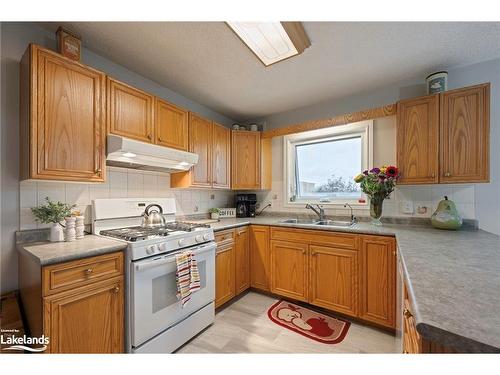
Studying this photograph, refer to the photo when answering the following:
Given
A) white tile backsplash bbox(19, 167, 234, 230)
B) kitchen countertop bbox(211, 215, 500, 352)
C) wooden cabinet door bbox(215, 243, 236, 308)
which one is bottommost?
wooden cabinet door bbox(215, 243, 236, 308)

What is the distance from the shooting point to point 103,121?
1615 millimetres

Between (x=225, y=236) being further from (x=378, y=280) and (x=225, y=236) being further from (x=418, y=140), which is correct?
(x=418, y=140)

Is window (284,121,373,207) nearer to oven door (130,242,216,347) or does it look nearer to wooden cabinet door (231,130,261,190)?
wooden cabinet door (231,130,261,190)

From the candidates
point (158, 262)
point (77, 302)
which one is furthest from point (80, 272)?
point (158, 262)

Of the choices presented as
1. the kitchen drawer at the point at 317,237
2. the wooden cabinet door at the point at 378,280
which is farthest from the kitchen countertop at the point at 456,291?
the kitchen drawer at the point at 317,237

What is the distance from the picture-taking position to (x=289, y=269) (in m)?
2.34

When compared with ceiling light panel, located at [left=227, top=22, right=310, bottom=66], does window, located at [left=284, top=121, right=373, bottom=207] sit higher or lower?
lower

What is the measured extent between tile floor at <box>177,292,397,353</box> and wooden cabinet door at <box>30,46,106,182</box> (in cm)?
157

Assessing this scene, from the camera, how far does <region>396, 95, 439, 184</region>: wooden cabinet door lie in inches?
75.0

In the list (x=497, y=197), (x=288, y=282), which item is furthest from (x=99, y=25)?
(x=497, y=197)

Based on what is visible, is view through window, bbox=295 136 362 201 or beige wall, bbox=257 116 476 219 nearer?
beige wall, bbox=257 116 476 219

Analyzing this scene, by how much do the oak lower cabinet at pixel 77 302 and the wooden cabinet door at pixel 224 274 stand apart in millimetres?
919

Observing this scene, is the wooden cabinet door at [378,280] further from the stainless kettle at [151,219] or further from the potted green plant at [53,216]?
the potted green plant at [53,216]

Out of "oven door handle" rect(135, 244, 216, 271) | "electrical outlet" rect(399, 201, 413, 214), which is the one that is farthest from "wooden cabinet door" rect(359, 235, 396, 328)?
"oven door handle" rect(135, 244, 216, 271)
